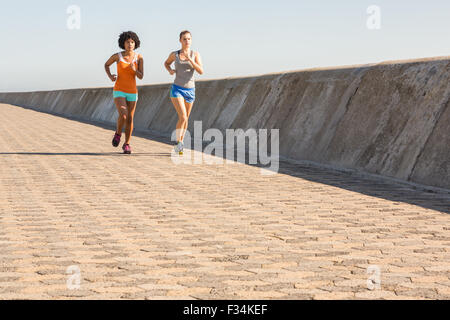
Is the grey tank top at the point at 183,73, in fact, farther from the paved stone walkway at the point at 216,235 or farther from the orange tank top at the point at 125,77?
the paved stone walkway at the point at 216,235

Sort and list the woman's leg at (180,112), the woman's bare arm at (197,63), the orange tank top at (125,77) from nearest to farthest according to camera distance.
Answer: the woman's bare arm at (197,63), the woman's leg at (180,112), the orange tank top at (125,77)

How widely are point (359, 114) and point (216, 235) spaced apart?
534 centimetres

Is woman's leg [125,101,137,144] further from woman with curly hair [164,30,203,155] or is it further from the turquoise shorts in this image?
woman with curly hair [164,30,203,155]

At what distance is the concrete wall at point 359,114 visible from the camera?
868cm

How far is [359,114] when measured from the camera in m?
10.4

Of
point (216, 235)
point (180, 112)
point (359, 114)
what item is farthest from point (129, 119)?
point (216, 235)

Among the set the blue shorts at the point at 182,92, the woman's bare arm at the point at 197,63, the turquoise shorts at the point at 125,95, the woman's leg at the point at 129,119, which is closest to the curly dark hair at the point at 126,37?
the turquoise shorts at the point at 125,95

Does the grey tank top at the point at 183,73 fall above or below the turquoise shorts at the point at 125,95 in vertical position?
above

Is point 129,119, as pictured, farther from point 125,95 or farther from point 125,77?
point 125,77

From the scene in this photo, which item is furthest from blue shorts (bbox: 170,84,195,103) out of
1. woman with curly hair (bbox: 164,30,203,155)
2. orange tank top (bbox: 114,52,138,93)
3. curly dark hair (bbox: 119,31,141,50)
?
curly dark hair (bbox: 119,31,141,50)

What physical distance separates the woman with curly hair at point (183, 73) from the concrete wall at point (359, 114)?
176 cm
